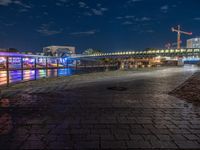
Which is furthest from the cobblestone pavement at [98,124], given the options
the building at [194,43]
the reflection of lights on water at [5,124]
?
the building at [194,43]

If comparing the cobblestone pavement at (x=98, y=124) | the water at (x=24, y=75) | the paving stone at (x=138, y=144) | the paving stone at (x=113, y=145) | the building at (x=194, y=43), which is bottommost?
the paving stone at (x=138, y=144)

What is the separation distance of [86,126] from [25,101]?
2.75 m

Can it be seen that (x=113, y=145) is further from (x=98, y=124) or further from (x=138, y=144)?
(x=98, y=124)

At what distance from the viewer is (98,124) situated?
12.6 ft

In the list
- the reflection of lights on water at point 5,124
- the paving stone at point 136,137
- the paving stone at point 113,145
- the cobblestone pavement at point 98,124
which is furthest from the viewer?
the reflection of lights on water at point 5,124

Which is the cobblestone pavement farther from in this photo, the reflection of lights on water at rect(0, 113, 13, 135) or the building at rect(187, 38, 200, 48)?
the building at rect(187, 38, 200, 48)

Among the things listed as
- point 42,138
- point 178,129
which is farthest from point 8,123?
point 178,129

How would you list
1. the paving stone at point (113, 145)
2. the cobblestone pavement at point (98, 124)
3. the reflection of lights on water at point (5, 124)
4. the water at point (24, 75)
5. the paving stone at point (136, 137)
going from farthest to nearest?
the water at point (24, 75), the reflection of lights on water at point (5, 124), the paving stone at point (136, 137), the cobblestone pavement at point (98, 124), the paving stone at point (113, 145)

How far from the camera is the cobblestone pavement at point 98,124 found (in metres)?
3.00

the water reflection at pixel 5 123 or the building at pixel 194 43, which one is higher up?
the building at pixel 194 43

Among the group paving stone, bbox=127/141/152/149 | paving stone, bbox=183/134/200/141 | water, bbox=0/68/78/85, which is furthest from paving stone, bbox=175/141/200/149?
water, bbox=0/68/78/85

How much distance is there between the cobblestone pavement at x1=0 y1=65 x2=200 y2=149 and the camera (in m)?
3.00

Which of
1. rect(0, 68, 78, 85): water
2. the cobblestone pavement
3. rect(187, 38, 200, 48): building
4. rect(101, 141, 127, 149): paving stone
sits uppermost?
rect(187, 38, 200, 48): building

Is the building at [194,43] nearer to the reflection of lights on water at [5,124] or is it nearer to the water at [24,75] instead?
the water at [24,75]
